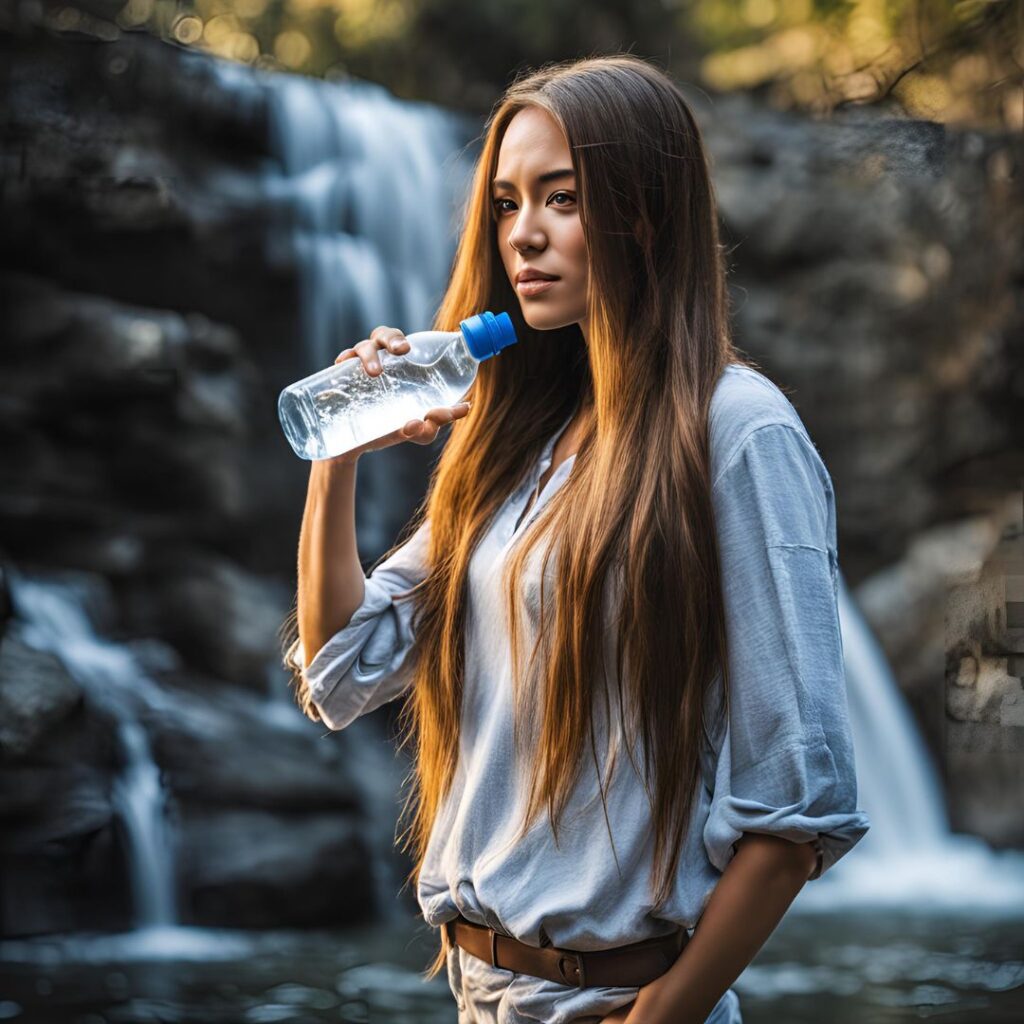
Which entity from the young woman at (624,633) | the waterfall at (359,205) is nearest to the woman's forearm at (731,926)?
the young woman at (624,633)

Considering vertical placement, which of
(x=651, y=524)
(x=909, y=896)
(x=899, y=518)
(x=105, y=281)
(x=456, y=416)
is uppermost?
(x=105, y=281)

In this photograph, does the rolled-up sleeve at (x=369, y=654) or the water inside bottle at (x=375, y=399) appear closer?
the rolled-up sleeve at (x=369, y=654)

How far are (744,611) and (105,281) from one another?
5316 mm

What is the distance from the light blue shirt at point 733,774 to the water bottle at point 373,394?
1.48ft

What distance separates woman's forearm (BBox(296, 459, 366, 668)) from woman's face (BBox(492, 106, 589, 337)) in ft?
0.99

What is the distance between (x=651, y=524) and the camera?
4.41 feet

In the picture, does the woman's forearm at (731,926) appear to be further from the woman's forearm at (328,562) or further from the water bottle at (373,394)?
the water bottle at (373,394)

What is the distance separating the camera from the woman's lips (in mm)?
1499

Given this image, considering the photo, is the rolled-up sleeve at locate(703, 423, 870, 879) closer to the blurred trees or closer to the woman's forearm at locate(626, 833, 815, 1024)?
the woman's forearm at locate(626, 833, 815, 1024)

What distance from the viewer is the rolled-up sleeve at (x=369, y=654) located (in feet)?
5.32

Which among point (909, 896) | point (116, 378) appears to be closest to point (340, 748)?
point (116, 378)

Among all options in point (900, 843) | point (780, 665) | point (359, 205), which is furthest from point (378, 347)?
point (359, 205)

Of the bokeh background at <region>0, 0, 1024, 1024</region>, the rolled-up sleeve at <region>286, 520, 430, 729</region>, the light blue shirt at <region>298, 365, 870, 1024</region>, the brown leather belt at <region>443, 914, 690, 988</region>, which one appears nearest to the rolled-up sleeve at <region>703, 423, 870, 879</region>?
the light blue shirt at <region>298, 365, 870, 1024</region>

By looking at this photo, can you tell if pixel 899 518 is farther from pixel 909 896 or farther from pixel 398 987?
pixel 398 987
